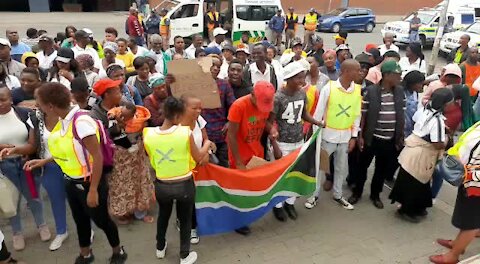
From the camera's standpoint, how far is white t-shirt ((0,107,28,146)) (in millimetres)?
3715

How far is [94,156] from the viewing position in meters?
3.21

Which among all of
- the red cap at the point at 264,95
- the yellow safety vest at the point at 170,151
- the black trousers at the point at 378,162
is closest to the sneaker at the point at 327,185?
the black trousers at the point at 378,162

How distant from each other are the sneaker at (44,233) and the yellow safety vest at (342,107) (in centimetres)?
325

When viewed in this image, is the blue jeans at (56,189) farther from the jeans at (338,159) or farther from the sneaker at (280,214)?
the jeans at (338,159)

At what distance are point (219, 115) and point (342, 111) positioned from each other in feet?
4.54

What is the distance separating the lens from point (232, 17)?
51.1 ft

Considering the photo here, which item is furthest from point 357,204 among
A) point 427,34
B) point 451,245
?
point 427,34

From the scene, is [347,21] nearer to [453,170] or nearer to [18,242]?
[453,170]

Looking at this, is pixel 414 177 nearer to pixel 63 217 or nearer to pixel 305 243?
pixel 305 243

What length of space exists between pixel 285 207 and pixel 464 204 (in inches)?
74.1

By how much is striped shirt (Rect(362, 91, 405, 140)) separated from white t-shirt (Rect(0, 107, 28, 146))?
3610 mm

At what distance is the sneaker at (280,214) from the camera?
15.4 feet

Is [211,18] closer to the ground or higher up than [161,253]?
higher up

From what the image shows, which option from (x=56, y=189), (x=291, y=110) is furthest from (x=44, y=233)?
(x=291, y=110)
